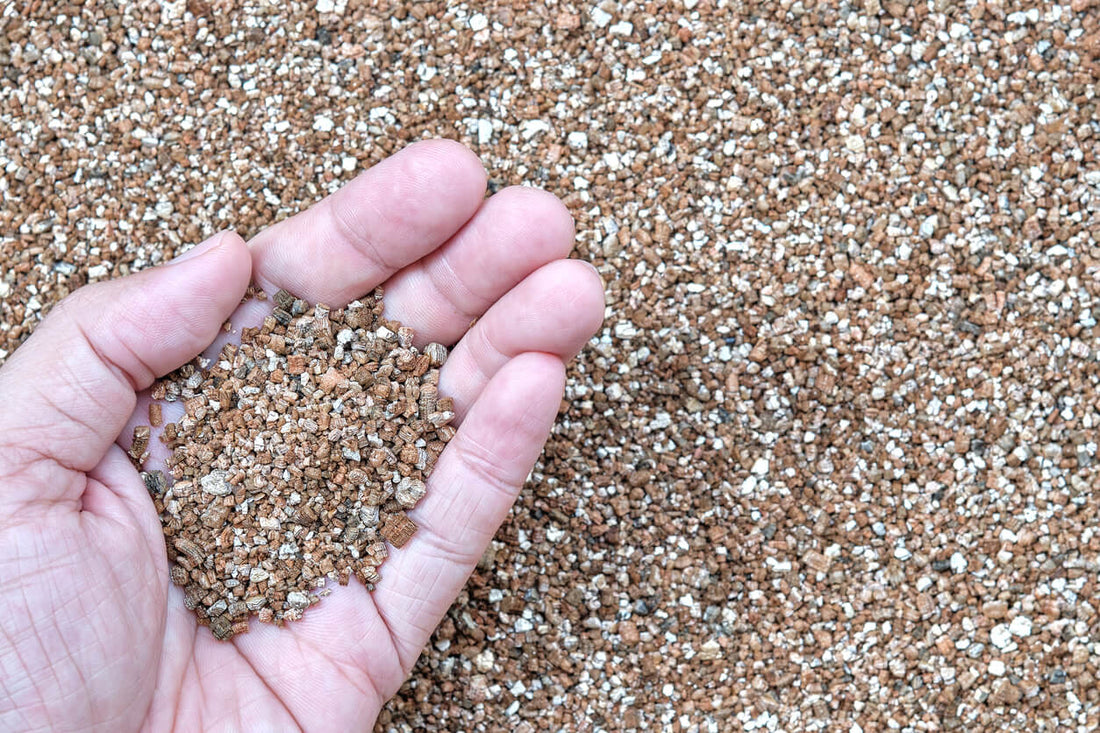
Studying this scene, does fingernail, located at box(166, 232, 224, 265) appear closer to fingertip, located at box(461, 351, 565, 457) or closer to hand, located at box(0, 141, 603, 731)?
Answer: hand, located at box(0, 141, 603, 731)

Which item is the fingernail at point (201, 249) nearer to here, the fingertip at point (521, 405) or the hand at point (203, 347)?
the hand at point (203, 347)

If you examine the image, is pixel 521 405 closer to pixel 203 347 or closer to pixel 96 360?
pixel 203 347

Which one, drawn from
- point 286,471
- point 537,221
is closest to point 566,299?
point 537,221

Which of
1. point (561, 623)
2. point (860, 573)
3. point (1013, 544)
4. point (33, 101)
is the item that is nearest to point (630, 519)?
point (561, 623)

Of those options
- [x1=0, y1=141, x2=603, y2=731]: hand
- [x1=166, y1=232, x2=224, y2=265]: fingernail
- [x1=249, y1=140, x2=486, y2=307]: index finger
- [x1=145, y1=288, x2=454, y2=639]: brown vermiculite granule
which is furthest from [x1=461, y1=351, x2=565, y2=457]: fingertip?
[x1=166, y1=232, x2=224, y2=265]: fingernail

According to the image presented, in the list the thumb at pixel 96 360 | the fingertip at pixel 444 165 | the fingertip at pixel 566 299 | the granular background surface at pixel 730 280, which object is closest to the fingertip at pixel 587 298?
the fingertip at pixel 566 299

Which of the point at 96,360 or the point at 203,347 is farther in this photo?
the point at 203,347
